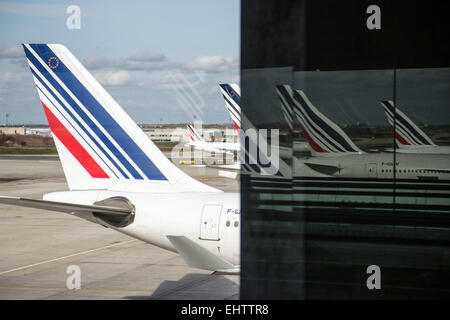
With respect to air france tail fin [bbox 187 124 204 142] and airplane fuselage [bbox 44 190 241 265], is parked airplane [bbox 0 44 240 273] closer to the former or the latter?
airplane fuselage [bbox 44 190 241 265]

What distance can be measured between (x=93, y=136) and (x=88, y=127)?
0.69ft

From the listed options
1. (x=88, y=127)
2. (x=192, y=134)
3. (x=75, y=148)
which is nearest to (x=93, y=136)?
(x=88, y=127)

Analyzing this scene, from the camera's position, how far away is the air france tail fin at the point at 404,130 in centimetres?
372

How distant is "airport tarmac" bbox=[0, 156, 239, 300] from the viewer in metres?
12.3

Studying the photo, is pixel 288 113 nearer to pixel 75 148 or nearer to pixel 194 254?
pixel 194 254

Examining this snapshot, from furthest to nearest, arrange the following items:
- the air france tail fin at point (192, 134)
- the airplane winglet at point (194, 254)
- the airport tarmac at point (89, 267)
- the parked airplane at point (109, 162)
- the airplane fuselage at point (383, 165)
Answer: the air france tail fin at point (192, 134)
the airport tarmac at point (89, 267)
the parked airplane at point (109, 162)
the airplane winglet at point (194, 254)
the airplane fuselage at point (383, 165)

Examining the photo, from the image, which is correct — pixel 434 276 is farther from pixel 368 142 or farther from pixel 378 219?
pixel 368 142

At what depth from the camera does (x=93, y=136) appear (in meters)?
11.2

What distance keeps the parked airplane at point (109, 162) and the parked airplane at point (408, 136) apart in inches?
261

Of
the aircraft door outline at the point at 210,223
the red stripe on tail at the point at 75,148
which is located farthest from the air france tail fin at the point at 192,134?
the aircraft door outline at the point at 210,223

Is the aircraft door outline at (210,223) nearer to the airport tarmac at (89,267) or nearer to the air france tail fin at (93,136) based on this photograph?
the air france tail fin at (93,136)
